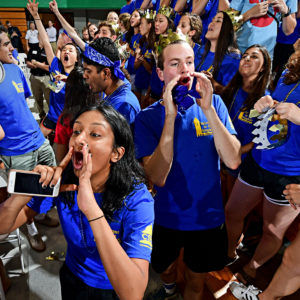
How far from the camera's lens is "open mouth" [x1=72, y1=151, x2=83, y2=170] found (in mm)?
989

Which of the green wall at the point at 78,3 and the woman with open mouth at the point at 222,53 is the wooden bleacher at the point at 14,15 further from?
the woman with open mouth at the point at 222,53

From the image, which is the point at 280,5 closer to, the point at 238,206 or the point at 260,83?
the point at 260,83

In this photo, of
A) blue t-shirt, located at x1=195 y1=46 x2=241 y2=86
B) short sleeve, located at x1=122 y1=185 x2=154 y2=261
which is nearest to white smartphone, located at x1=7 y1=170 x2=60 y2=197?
short sleeve, located at x1=122 y1=185 x2=154 y2=261

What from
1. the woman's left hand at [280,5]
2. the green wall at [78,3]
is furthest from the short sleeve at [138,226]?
the green wall at [78,3]

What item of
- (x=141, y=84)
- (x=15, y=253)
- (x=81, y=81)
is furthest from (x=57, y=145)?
(x=141, y=84)

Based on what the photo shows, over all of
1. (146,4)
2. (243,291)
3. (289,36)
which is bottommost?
(243,291)

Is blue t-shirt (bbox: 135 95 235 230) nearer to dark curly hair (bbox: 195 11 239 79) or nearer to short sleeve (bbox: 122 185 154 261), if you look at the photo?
short sleeve (bbox: 122 185 154 261)

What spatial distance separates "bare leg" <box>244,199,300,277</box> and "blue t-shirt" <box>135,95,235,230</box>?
22.7 inches

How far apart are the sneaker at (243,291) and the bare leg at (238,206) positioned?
0.32m

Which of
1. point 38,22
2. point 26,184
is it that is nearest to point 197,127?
point 26,184

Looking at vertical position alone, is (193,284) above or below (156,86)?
below

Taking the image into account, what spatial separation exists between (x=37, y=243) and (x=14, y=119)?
1199 mm

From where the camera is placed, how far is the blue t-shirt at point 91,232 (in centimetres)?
102

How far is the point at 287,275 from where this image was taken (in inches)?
62.7
